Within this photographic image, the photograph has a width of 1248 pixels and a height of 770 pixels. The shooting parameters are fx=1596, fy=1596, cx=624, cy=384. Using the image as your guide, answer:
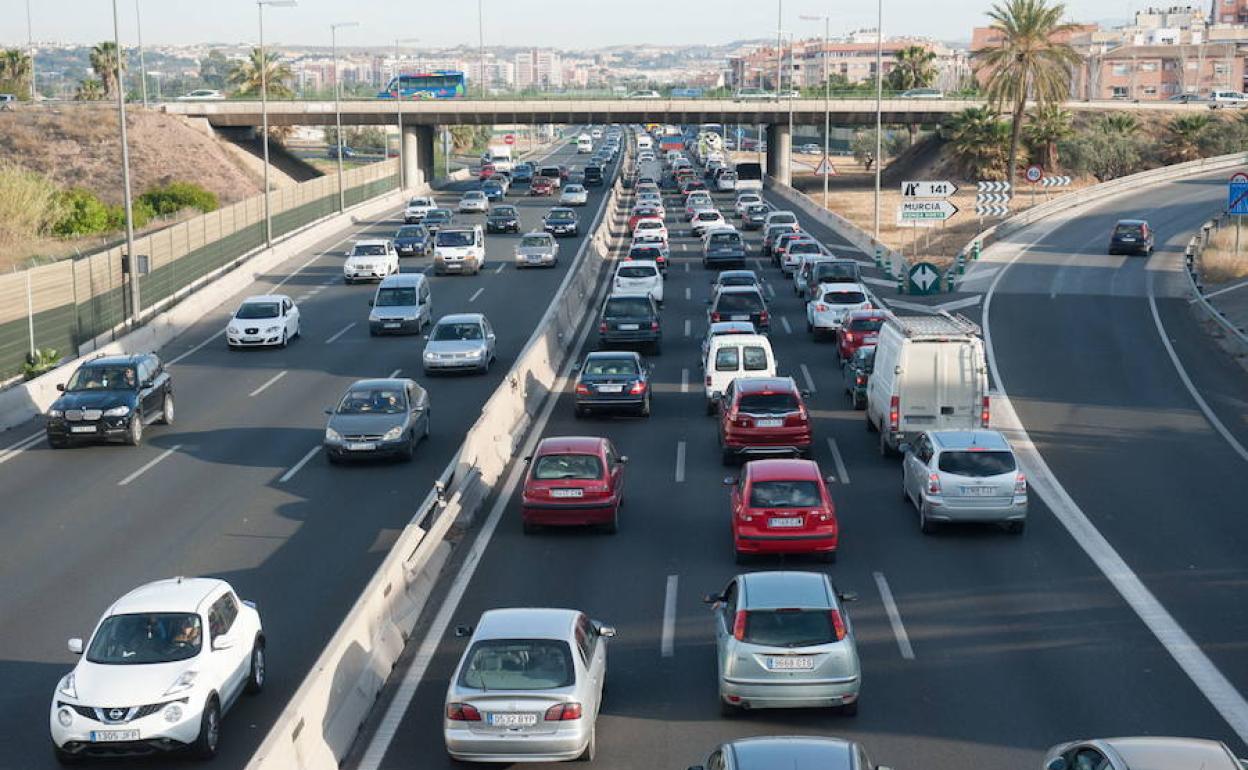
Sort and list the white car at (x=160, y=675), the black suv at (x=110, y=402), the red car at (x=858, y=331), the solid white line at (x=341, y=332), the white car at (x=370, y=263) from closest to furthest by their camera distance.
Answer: the white car at (x=160, y=675), the black suv at (x=110, y=402), the red car at (x=858, y=331), the solid white line at (x=341, y=332), the white car at (x=370, y=263)

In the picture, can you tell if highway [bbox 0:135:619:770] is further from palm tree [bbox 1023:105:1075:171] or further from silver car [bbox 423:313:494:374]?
palm tree [bbox 1023:105:1075:171]

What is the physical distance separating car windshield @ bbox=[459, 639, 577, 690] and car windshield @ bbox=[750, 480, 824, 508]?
743 cm

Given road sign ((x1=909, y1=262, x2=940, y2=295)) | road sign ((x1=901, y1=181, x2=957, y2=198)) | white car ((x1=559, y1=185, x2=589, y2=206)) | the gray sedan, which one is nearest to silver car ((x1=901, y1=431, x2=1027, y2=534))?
the gray sedan

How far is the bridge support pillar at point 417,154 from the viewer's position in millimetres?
107250

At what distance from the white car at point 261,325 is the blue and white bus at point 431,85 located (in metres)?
Result: 67.0

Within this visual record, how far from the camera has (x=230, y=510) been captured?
25453 mm

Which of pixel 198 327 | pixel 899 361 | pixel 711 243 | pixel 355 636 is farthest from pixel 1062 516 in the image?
pixel 711 243

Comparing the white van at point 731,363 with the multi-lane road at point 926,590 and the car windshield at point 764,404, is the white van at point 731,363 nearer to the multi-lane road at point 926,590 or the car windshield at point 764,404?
the multi-lane road at point 926,590

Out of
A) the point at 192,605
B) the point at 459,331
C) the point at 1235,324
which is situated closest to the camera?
the point at 192,605

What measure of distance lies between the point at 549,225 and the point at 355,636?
56508 mm

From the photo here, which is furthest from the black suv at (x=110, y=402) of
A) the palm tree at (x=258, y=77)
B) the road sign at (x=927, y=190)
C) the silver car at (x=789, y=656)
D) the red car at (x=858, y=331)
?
the palm tree at (x=258, y=77)

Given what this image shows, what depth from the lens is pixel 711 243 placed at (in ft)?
199

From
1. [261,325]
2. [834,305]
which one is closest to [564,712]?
[834,305]

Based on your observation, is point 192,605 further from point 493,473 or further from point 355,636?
point 493,473
